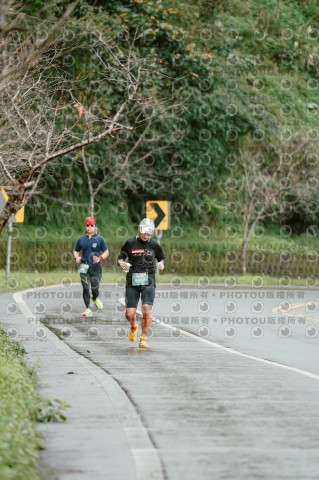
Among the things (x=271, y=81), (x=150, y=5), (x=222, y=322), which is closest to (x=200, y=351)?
(x=222, y=322)

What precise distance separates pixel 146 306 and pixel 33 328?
9.51 ft

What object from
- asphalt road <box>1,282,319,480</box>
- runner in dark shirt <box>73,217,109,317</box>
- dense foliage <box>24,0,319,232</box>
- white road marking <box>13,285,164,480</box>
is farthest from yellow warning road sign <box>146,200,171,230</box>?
white road marking <box>13,285,164,480</box>

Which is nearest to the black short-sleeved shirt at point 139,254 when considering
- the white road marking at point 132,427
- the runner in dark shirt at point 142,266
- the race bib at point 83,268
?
the runner in dark shirt at point 142,266

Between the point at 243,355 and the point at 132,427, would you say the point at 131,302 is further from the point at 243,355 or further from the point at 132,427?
the point at 132,427

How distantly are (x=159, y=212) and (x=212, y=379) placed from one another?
90.8 ft

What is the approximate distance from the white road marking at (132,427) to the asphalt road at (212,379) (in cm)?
4

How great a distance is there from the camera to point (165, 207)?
39312 mm

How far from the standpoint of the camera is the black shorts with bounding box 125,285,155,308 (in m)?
15.6

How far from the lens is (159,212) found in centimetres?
3919

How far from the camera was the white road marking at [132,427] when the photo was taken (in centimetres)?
685

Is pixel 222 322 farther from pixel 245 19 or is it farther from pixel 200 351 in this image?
pixel 245 19

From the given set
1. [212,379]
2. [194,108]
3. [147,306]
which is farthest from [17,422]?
[194,108]

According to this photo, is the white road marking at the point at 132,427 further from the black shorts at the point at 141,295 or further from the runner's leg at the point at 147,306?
the black shorts at the point at 141,295

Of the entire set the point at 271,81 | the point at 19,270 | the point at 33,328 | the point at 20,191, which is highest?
the point at 271,81
